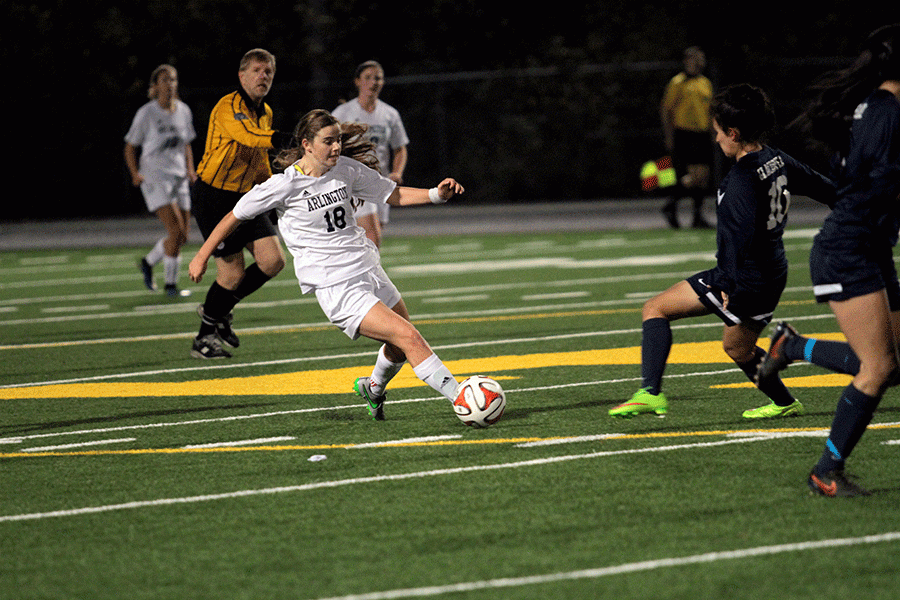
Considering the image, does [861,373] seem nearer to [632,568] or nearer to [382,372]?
[632,568]

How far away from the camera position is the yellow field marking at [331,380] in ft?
29.7

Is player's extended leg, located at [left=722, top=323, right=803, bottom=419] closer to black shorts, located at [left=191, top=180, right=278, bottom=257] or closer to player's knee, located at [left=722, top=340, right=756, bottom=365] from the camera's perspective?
player's knee, located at [left=722, top=340, right=756, bottom=365]

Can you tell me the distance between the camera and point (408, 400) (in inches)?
335

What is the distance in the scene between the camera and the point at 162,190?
15719mm

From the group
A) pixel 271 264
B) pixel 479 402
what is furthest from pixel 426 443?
pixel 271 264

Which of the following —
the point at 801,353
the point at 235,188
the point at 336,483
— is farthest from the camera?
the point at 235,188

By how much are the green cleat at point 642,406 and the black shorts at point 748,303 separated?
0.62m

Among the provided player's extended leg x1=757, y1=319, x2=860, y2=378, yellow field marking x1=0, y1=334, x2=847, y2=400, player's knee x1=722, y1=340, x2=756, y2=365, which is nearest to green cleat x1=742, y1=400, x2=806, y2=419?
player's knee x1=722, y1=340, x2=756, y2=365

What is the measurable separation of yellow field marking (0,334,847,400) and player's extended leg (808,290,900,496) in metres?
3.01

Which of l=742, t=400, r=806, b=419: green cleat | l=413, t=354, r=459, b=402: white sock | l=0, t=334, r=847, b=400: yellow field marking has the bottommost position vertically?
l=0, t=334, r=847, b=400: yellow field marking

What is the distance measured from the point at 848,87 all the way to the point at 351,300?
9.88ft

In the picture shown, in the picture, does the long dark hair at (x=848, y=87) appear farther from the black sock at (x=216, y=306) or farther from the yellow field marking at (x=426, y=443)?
the black sock at (x=216, y=306)

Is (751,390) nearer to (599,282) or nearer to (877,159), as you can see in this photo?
(877,159)

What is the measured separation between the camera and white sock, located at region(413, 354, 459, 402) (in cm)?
719
